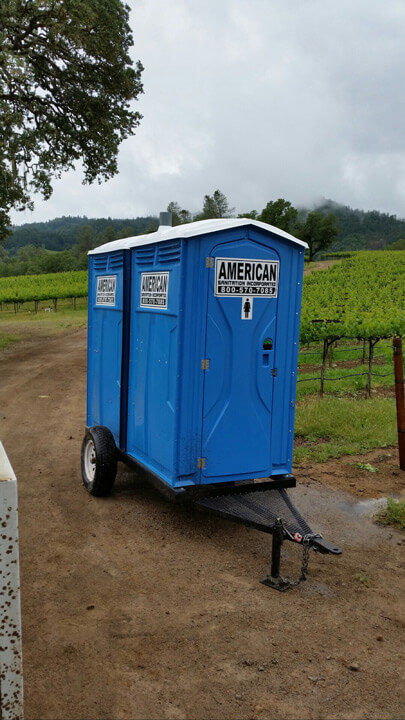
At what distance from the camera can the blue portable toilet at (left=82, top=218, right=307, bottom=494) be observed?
498cm

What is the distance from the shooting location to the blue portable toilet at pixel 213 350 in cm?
498

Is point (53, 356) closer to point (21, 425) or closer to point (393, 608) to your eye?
point (21, 425)

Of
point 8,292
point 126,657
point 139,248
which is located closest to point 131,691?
point 126,657

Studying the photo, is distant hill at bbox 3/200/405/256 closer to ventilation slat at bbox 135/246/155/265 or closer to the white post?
ventilation slat at bbox 135/246/155/265

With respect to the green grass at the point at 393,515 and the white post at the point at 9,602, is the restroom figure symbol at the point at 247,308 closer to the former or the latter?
the green grass at the point at 393,515

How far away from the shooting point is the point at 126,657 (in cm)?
359

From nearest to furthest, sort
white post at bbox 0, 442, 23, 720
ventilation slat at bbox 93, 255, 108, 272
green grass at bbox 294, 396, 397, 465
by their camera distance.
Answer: white post at bbox 0, 442, 23, 720
ventilation slat at bbox 93, 255, 108, 272
green grass at bbox 294, 396, 397, 465

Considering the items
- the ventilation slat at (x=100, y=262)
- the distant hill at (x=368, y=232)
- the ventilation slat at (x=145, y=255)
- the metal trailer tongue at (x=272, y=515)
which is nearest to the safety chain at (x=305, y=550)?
the metal trailer tongue at (x=272, y=515)

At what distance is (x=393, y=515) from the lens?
5.79 metres

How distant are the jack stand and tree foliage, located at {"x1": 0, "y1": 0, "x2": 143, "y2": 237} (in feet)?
43.1

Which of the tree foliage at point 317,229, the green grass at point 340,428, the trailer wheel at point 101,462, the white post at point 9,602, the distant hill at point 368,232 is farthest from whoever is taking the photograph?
the distant hill at point 368,232

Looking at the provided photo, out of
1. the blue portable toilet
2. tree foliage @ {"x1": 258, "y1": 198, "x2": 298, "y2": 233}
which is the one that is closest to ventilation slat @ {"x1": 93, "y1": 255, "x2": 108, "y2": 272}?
the blue portable toilet

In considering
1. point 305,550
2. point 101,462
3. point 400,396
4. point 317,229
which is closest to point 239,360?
point 305,550

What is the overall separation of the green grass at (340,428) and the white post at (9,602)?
5.49 metres
